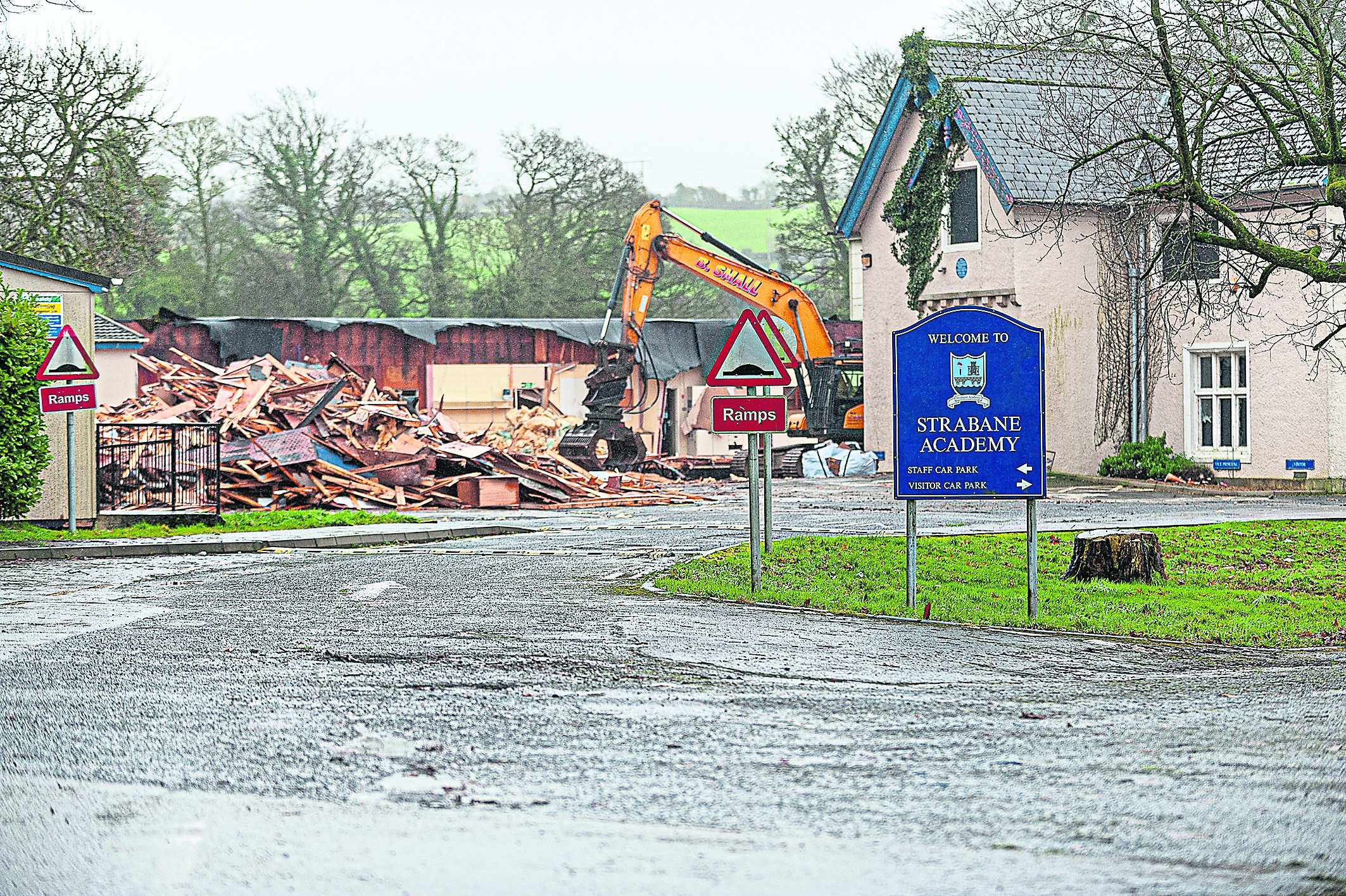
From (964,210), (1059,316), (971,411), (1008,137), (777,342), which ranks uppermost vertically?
(1008,137)

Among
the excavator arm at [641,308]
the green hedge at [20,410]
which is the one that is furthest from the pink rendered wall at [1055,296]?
the green hedge at [20,410]

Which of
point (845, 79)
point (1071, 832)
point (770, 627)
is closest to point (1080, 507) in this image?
point (770, 627)

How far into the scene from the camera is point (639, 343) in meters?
43.7

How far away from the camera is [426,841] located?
564 cm

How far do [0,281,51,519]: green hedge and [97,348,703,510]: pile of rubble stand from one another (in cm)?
359

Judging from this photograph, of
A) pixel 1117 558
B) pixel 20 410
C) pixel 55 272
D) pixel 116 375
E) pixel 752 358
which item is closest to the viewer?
pixel 752 358

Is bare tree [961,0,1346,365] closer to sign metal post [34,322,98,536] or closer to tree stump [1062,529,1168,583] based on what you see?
tree stump [1062,529,1168,583]

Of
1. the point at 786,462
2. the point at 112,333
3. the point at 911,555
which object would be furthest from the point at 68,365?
the point at 786,462

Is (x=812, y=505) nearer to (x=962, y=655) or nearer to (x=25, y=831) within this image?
(x=962, y=655)

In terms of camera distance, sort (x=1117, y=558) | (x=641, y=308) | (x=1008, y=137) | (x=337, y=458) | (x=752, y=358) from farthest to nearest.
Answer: (x=641, y=308), (x=1008, y=137), (x=337, y=458), (x=1117, y=558), (x=752, y=358)

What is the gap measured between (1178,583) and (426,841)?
35.9 ft

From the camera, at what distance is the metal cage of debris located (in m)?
24.6

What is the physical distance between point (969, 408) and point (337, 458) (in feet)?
60.9

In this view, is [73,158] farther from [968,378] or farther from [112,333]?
[968,378]
